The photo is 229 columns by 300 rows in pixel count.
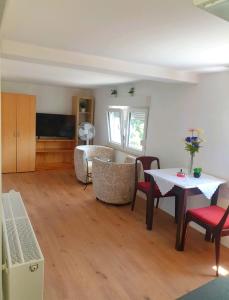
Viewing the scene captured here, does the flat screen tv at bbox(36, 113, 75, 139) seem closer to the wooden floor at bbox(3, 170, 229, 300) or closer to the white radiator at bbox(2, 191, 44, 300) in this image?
the wooden floor at bbox(3, 170, 229, 300)

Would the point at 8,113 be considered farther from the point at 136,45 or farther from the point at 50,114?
the point at 136,45

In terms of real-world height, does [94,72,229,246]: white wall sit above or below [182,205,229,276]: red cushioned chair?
above

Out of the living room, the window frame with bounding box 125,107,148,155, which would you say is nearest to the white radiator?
the living room

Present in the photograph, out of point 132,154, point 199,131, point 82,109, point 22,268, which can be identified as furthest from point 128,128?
point 22,268

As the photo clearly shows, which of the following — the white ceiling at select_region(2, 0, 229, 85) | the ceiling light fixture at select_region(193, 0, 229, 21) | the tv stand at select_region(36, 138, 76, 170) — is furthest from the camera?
the tv stand at select_region(36, 138, 76, 170)

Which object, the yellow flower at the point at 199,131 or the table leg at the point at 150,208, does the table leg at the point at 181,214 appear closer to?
the table leg at the point at 150,208

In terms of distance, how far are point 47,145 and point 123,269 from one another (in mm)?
4520

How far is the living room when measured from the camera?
164cm

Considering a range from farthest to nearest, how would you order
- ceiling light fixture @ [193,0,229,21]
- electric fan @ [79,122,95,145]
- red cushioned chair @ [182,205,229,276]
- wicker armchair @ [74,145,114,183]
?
1. electric fan @ [79,122,95,145]
2. wicker armchair @ [74,145,114,183]
3. red cushioned chair @ [182,205,229,276]
4. ceiling light fixture @ [193,0,229,21]

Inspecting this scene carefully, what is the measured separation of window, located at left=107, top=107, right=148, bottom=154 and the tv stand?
4.30 ft

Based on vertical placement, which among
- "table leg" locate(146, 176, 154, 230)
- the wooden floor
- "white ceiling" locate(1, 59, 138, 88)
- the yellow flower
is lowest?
the wooden floor

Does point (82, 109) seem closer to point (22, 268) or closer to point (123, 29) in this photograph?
point (123, 29)

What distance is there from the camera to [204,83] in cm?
332

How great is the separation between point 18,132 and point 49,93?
141cm
